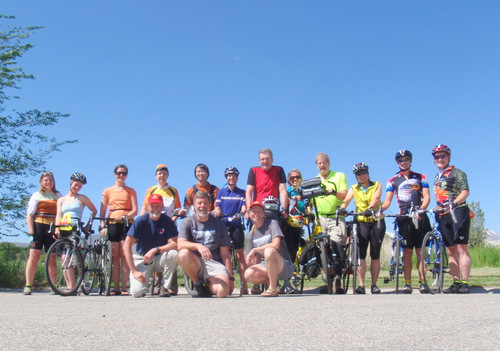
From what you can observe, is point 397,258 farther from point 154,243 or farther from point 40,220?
point 40,220

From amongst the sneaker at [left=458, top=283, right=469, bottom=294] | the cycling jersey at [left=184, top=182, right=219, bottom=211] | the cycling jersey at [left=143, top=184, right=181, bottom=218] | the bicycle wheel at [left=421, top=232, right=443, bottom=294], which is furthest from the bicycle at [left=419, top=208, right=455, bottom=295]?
the cycling jersey at [left=143, top=184, right=181, bottom=218]

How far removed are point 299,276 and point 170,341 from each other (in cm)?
513

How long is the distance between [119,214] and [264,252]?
269 centimetres

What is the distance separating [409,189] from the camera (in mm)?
8336

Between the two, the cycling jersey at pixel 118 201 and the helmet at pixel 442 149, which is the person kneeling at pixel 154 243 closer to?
the cycling jersey at pixel 118 201

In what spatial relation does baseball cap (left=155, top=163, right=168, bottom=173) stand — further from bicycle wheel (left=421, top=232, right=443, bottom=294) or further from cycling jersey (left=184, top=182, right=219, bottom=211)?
bicycle wheel (left=421, top=232, right=443, bottom=294)

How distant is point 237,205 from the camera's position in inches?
338

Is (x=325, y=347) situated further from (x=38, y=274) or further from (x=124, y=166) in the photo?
(x=38, y=274)

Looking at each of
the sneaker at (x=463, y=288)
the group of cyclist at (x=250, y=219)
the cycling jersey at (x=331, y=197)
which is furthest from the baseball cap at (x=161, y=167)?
the sneaker at (x=463, y=288)

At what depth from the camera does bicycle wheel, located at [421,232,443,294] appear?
319 inches

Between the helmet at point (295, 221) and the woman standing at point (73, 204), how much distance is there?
3067 millimetres

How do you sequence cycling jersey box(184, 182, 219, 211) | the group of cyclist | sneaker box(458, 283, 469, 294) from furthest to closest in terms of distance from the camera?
cycling jersey box(184, 182, 219, 211)
sneaker box(458, 283, 469, 294)
the group of cyclist

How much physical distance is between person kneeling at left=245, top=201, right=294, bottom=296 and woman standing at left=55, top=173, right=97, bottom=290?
2.80 metres

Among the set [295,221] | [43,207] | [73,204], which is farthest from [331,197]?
[43,207]
